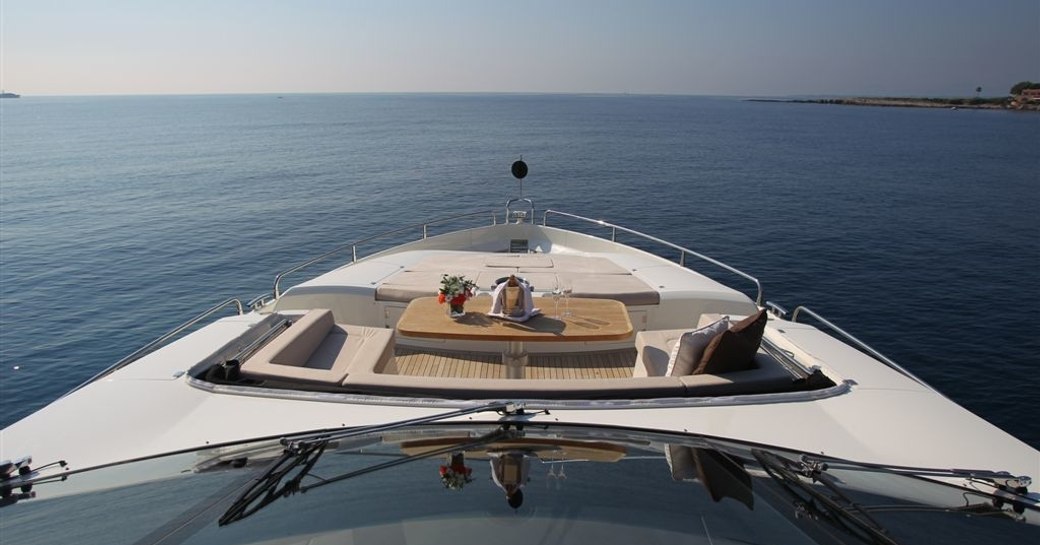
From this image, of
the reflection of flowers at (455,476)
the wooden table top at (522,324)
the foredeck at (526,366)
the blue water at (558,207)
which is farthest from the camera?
the blue water at (558,207)

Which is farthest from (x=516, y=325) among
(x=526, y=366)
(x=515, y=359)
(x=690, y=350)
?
(x=690, y=350)

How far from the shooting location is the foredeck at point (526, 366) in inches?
290

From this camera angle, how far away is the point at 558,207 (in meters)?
31.7

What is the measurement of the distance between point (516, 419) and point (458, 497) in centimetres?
104

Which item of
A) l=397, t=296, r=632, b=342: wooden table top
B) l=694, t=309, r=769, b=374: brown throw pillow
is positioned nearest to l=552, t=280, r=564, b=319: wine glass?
l=397, t=296, r=632, b=342: wooden table top

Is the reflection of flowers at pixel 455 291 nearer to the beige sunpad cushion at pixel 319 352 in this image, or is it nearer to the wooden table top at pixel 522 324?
the wooden table top at pixel 522 324

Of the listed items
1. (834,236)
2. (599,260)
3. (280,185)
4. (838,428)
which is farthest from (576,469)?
(280,185)

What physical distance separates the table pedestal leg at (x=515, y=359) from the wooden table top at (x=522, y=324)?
2.01 ft

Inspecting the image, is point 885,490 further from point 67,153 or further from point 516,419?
point 67,153

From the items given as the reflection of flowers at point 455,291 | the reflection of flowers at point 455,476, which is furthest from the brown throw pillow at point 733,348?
the reflection of flowers at point 455,476

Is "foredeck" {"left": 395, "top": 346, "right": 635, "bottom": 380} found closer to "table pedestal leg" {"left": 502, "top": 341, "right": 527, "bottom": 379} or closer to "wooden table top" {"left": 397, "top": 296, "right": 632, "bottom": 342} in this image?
"table pedestal leg" {"left": 502, "top": 341, "right": 527, "bottom": 379}

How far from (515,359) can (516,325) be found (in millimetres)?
940

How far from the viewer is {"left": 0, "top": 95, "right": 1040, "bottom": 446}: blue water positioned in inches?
604

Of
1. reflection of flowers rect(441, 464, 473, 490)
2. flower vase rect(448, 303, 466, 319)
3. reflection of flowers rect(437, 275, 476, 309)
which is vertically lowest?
flower vase rect(448, 303, 466, 319)
